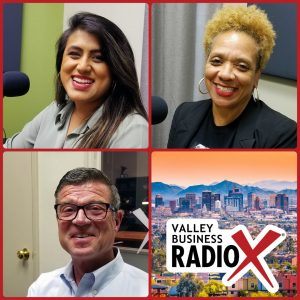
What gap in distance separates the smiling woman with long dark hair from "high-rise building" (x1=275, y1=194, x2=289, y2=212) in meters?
0.38

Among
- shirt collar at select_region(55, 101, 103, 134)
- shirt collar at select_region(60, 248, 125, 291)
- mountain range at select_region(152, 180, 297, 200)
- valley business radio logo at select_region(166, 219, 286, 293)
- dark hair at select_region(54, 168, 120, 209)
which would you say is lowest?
shirt collar at select_region(60, 248, 125, 291)

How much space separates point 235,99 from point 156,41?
1.06ft

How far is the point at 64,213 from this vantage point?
1107 millimetres

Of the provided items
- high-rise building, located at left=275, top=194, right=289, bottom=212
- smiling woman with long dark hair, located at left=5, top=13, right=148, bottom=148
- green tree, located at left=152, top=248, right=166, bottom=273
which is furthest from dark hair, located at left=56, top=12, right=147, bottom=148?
high-rise building, located at left=275, top=194, right=289, bottom=212

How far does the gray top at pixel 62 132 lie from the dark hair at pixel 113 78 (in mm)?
19

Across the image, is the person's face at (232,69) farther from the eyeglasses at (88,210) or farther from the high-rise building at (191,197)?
the eyeglasses at (88,210)

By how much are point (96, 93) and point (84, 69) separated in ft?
0.24

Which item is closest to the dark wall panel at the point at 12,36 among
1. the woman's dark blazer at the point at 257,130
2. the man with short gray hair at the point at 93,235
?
the man with short gray hair at the point at 93,235

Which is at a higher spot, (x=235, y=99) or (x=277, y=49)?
(x=277, y=49)

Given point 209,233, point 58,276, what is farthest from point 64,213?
point 209,233

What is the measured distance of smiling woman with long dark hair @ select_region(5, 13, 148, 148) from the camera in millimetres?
1116

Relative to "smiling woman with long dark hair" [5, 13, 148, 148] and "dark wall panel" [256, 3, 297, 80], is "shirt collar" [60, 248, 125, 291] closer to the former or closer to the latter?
"smiling woman with long dark hair" [5, 13, 148, 148]

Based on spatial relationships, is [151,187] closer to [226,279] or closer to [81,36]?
[226,279]

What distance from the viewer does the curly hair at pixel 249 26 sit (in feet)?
3.71
